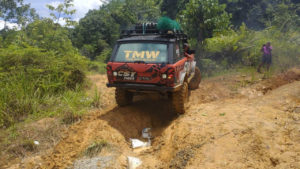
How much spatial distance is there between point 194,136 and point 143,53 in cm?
208

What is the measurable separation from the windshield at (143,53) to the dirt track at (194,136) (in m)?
1.38

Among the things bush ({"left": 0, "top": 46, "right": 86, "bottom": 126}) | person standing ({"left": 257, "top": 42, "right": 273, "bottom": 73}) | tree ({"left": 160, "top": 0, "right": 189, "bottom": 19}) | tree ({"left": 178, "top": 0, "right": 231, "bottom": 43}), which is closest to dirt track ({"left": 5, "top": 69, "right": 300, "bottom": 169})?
bush ({"left": 0, "top": 46, "right": 86, "bottom": 126})

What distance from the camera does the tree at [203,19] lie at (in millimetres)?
10484

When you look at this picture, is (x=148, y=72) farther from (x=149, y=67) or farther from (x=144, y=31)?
(x=144, y=31)

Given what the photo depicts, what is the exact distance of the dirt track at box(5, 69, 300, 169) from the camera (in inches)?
124

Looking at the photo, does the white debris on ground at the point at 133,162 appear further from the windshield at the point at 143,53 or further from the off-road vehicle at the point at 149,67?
the windshield at the point at 143,53

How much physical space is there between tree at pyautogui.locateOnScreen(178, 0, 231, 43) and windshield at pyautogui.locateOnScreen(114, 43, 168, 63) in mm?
6638

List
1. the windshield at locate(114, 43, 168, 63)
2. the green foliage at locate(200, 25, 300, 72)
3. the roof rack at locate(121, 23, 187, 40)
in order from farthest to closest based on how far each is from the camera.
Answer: the green foliage at locate(200, 25, 300, 72) < the roof rack at locate(121, 23, 187, 40) < the windshield at locate(114, 43, 168, 63)

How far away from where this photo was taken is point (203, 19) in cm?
1081

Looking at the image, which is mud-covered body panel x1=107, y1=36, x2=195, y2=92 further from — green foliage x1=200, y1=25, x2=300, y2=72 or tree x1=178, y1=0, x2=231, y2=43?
tree x1=178, y1=0, x2=231, y2=43

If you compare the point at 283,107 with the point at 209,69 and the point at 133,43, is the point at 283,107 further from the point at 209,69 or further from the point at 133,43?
the point at 209,69

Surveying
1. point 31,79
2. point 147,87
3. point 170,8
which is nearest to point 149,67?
point 147,87

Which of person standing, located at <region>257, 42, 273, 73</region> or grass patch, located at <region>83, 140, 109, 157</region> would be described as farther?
person standing, located at <region>257, 42, 273, 73</region>

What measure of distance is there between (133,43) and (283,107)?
3679mm
